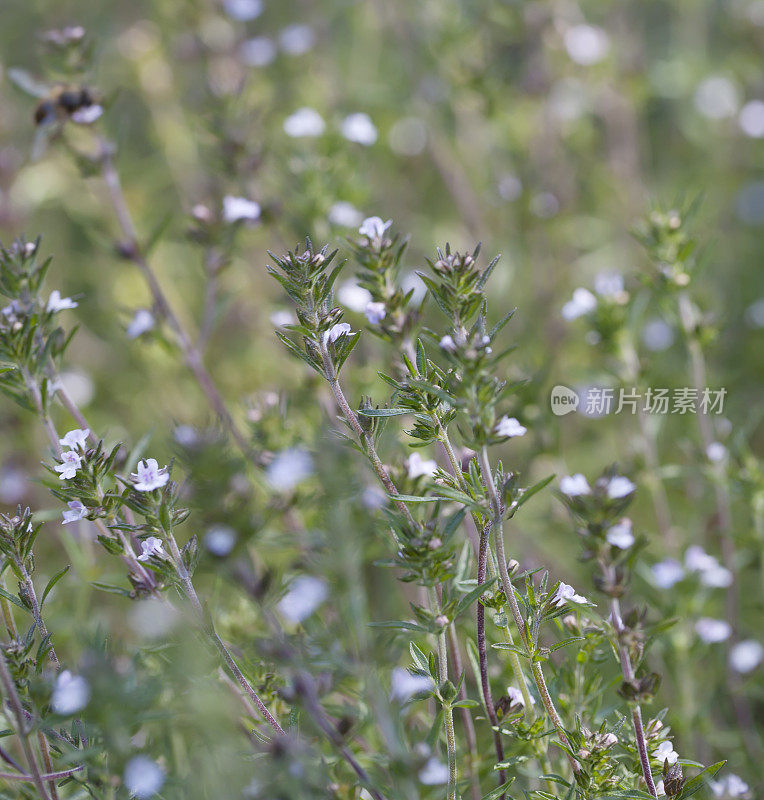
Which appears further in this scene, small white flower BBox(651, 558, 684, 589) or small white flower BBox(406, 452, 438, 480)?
small white flower BBox(651, 558, 684, 589)

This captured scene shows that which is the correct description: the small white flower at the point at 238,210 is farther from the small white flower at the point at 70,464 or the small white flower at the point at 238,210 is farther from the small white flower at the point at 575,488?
the small white flower at the point at 575,488

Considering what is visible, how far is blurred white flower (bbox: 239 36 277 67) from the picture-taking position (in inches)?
206

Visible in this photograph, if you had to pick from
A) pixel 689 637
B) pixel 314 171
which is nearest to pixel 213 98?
pixel 314 171

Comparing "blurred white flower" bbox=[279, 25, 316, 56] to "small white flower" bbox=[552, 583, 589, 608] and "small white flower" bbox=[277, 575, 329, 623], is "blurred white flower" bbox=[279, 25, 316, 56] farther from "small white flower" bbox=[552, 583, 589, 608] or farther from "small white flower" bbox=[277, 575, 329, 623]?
"small white flower" bbox=[552, 583, 589, 608]

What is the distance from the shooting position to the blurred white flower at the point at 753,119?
545 centimetres

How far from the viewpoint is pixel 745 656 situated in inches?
115

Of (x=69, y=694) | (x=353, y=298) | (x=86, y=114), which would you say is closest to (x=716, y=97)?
(x=353, y=298)

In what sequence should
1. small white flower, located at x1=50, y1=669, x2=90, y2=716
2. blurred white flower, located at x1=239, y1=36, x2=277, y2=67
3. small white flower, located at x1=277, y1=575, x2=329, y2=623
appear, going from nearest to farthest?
small white flower, located at x1=50, y1=669, x2=90, y2=716
small white flower, located at x1=277, y1=575, x2=329, y2=623
blurred white flower, located at x1=239, y1=36, x2=277, y2=67

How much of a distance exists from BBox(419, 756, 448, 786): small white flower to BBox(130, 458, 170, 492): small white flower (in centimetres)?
86

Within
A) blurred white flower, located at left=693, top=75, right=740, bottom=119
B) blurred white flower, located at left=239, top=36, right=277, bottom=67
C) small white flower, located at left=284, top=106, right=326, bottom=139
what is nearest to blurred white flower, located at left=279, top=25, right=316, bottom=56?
blurred white flower, located at left=239, top=36, right=277, bottom=67

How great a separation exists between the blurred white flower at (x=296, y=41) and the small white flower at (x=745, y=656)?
444 centimetres

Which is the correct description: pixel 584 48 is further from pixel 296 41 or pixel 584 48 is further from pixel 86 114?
pixel 86 114

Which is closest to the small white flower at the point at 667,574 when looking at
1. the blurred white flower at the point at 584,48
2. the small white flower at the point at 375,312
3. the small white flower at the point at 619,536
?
the small white flower at the point at 619,536

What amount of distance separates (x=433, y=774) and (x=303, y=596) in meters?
0.52
